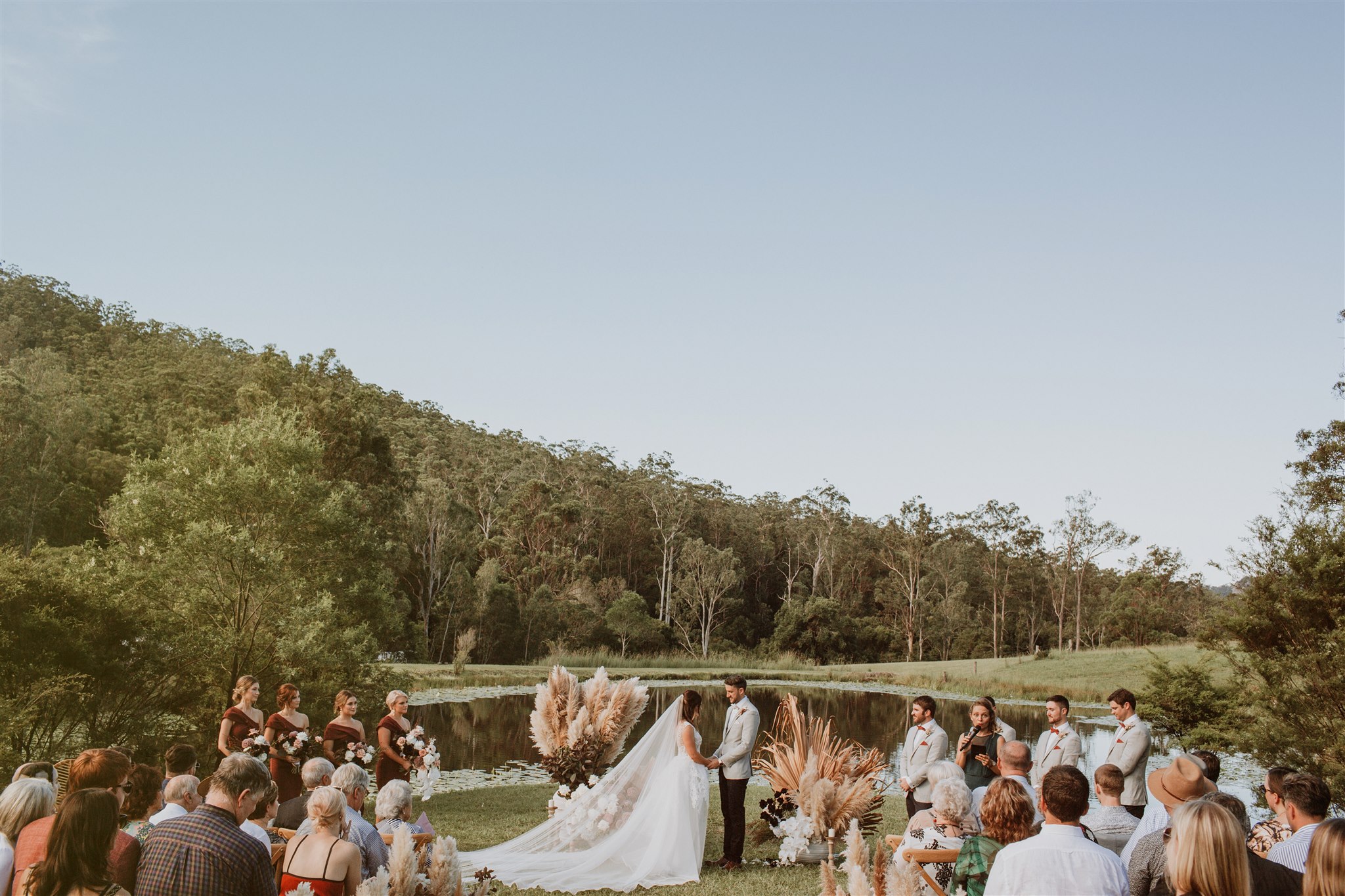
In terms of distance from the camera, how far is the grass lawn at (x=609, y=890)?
755 cm

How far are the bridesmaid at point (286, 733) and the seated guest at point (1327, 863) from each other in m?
7.51

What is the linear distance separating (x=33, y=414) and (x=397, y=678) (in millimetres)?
19724

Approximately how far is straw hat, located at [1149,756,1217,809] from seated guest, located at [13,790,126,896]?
4605 mm

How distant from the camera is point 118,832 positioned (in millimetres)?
3684

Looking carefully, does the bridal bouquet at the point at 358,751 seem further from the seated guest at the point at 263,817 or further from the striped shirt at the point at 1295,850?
the striped shirt at the point at 1295,850

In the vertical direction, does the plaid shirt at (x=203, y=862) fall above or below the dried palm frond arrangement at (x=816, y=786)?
above

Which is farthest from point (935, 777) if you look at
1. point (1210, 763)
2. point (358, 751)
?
point (358, 751)

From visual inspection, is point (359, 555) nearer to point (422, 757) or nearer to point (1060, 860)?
point (422, 757)

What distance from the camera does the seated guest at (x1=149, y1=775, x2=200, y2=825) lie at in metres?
4.86

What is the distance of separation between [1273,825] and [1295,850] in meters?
0.64

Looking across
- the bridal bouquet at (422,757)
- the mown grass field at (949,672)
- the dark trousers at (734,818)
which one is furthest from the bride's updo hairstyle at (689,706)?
the mown grass field at (949,672)

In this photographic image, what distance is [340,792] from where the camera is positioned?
4238 mm

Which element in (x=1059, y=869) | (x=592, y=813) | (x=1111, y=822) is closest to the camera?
(x=1059, y=869)

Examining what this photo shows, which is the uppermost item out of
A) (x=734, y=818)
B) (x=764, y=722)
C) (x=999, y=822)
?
(x=999, y=822)
